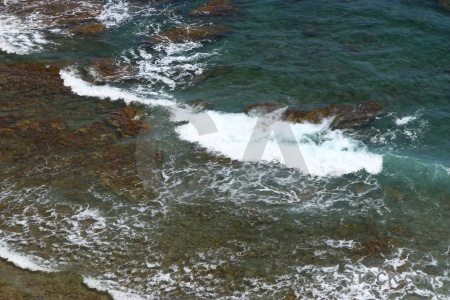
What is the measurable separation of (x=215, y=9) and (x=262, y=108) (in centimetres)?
1377

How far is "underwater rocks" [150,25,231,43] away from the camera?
116 ft

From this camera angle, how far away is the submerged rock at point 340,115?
27438 millimetres

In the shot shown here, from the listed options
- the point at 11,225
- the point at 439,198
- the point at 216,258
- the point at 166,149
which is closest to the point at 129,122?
the point at 166,149

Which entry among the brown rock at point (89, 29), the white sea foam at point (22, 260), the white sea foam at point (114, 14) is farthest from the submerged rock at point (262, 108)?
the white sea foam at point (114, 14)

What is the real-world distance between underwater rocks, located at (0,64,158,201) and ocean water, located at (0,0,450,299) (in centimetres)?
69

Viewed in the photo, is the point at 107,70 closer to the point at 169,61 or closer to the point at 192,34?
the point at 169,61

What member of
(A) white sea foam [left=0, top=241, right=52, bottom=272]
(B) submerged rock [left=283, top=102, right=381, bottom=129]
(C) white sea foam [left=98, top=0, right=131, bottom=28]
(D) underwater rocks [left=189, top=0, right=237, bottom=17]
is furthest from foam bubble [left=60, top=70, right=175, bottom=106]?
(A) white sea foam [left=0, top=241, right=52, bottom=272]

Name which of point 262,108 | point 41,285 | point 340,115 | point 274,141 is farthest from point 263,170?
point 41,285

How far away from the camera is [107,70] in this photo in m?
31.8

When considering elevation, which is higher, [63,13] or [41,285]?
[63,13]

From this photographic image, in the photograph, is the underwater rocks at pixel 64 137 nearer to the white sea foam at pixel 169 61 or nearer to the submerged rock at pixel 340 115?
the white sea foam at pixel 169 61

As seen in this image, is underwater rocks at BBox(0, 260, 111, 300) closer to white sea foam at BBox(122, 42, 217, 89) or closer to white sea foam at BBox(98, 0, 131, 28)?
white sea foam at BBox(122, 42, 217, 89)

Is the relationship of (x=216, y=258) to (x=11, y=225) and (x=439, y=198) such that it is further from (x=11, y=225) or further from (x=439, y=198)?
(x=439, y=198)

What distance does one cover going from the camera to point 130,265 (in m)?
19.3
